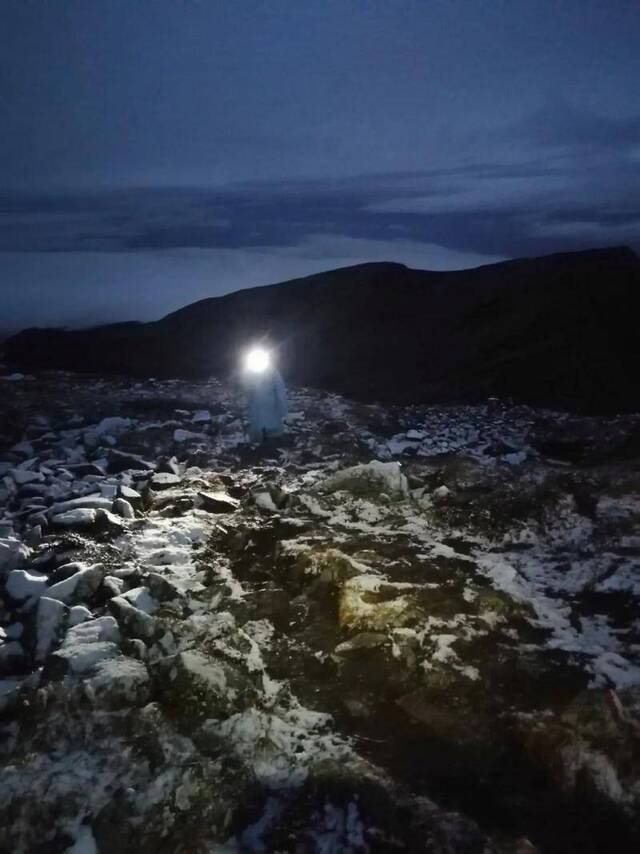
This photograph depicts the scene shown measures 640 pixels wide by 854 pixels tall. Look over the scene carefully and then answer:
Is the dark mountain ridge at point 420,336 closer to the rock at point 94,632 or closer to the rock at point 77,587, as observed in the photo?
the rock at point 77,587

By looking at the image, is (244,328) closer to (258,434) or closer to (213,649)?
(258,434)

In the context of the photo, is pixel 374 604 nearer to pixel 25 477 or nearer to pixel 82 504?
pixel 82 504

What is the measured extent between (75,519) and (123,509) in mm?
454

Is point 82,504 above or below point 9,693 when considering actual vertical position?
above

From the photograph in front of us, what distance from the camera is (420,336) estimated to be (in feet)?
45.2

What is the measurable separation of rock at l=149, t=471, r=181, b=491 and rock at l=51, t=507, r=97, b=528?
1255 mm

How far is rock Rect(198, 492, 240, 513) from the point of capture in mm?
5680

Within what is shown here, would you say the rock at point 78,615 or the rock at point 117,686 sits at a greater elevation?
the rock at point 78,615

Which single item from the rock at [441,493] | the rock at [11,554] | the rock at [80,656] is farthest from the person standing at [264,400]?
the rock at [80,656]

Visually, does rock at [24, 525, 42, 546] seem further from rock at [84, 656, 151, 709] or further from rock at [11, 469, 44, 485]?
rock at [84, 656, 151, 709]

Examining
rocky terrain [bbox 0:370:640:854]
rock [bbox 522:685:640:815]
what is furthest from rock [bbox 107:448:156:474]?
Result: rock [bbox 522:685:640:815]

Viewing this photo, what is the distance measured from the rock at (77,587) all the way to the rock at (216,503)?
1.81 m

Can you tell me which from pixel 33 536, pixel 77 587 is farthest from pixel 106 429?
pixel 77 587

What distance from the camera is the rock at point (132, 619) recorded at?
136 inches
